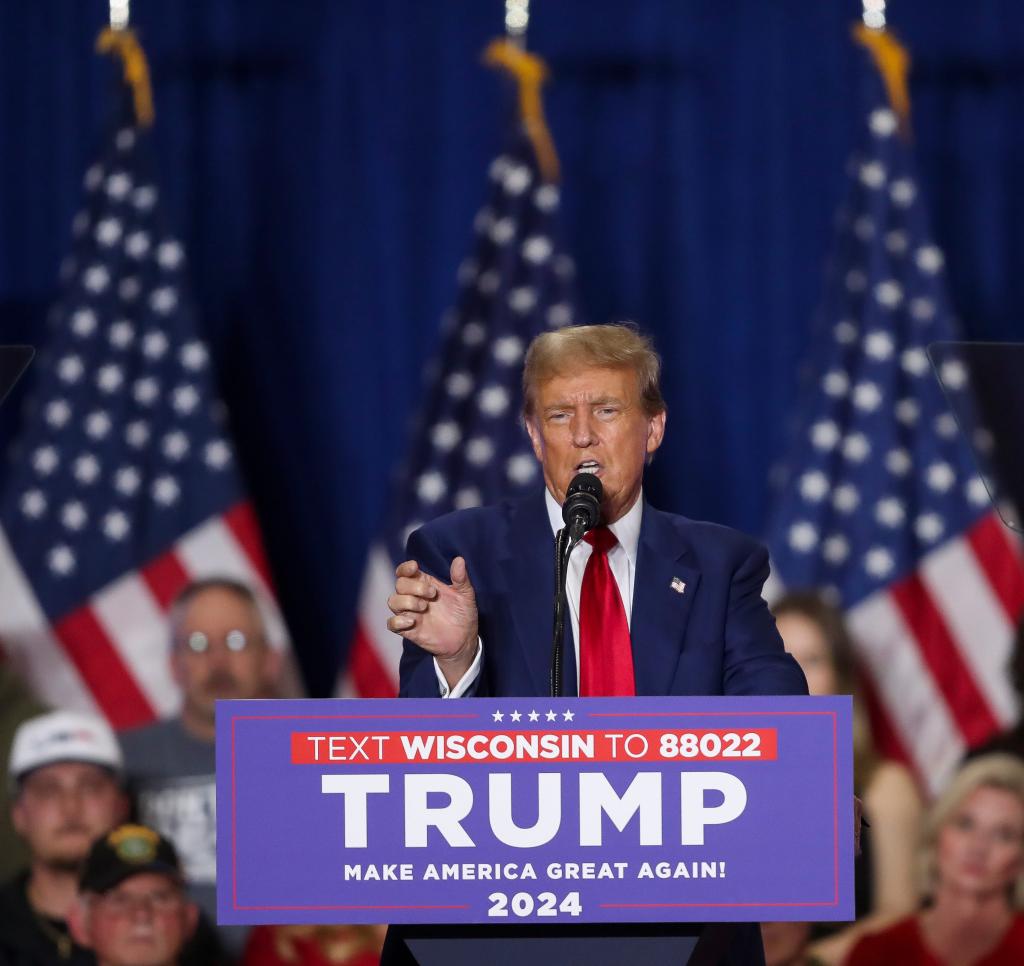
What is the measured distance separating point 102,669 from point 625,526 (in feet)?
8.91

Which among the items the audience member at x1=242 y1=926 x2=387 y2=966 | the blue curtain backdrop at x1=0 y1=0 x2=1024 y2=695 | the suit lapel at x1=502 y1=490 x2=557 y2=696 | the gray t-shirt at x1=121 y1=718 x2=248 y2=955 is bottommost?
the audience member at x1=242 y1=926 x2=387 y2=966

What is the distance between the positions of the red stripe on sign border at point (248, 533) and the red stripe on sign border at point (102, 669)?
0.45 metres

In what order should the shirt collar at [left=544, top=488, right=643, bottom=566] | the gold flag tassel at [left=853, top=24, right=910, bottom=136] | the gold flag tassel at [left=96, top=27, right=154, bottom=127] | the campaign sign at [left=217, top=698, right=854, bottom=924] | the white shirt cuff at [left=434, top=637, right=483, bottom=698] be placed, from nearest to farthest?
the campaign sign at [left=217, top=698, right=854, bottom=924] → the white shirt cuff at [left=434, top=637, right=483, bottom=698] → the shirt collar at [left=544, top=488, right=643, bottom=566] → the gold flag tassel at [left=853, top=24, right=910, bottom=136] → the gold flag tassel at [left=96, top=27, right=154, bottom=127]

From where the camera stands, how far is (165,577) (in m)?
4.70

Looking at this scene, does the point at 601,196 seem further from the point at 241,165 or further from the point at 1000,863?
the point at 1000,863

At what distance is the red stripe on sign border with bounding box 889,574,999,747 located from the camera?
179 inches

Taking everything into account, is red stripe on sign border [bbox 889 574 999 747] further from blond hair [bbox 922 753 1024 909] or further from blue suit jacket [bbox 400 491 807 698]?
blue suit jacket [bbox 400 491 807 698]

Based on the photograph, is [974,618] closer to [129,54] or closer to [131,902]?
[131,902]

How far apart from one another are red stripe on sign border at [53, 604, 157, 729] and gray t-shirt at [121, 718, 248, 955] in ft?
0.39

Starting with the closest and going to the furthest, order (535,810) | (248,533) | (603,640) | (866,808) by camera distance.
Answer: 1. (535,810)
2. (603,640)
3. (866,808)
4. (248,533)

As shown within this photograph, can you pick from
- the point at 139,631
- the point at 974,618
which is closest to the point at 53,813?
the point at 139,631

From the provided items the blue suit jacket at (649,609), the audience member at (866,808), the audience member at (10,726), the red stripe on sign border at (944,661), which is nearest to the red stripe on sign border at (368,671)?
the audience member at (10,726)

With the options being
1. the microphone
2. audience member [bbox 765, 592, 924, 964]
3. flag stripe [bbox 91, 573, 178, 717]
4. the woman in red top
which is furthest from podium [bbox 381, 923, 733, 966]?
flag stripe [bbox 91, 573, 178, 717]

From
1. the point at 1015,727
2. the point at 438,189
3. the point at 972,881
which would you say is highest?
the point at 438,189
